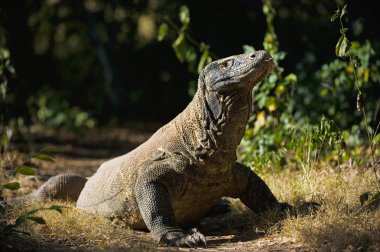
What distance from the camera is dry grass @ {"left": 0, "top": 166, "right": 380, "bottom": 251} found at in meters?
4.41

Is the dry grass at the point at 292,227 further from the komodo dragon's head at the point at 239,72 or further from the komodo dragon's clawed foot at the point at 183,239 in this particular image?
the komodo dragon's head at the point at 239,72

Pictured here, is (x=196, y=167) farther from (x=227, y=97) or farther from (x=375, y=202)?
(x=375, y=202)

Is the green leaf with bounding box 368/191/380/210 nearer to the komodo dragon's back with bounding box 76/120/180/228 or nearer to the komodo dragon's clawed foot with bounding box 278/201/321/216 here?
the komodo dragon's clawed foot with bounding box 278/201/321/216

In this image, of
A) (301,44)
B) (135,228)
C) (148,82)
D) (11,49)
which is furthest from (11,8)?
(135,228)

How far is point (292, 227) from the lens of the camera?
4.87m

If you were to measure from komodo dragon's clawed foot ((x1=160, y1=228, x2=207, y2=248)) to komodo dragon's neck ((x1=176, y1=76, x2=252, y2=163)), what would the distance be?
0.64 metres

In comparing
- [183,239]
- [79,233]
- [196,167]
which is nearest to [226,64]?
[196,167]

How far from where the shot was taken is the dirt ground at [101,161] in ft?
15.6

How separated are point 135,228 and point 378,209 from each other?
6.58 feet

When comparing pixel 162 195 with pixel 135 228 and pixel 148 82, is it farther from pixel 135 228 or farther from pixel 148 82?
pixel 148 82

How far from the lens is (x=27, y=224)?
5082 millimetres

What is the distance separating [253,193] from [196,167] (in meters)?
0.73

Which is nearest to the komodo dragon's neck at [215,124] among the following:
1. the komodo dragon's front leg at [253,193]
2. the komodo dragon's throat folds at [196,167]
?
the komodo dragon's throat folds at [196,167]

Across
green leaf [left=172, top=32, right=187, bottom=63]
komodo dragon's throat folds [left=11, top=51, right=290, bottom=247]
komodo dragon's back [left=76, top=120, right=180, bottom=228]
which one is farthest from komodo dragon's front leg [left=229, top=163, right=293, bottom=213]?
green leaf [left=172, top=32, right=187, bottom=63]
